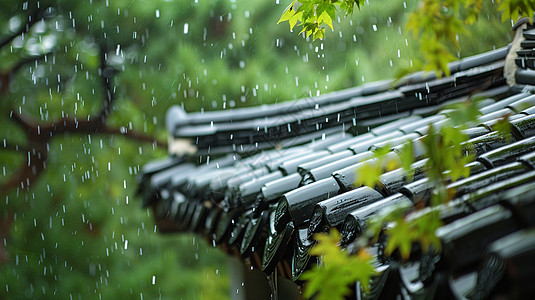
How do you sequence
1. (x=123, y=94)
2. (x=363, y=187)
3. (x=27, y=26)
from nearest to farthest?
(x=363, y=187), (x=27, y=26), (x=123, y=94)

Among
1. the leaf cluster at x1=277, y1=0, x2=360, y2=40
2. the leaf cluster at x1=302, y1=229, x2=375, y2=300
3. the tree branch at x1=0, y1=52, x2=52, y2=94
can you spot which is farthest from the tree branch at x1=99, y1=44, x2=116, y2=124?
the leaf cluster at x1=302, y1=229, x2=375, y2=300

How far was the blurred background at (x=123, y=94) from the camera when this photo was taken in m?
8.28

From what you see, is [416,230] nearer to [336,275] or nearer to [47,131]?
[336,275]

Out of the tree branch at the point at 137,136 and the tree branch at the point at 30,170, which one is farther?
the tree branch at the point at 137,136

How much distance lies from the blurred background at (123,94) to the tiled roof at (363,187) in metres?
4.48

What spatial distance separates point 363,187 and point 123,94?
27.3ft

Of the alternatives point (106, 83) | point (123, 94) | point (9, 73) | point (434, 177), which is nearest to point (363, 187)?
point (434, 177)

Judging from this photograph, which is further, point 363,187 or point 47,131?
point 47,131

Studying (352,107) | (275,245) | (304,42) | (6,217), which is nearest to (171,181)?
(352,107)

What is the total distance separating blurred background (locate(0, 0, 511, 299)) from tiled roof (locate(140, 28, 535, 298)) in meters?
4.48

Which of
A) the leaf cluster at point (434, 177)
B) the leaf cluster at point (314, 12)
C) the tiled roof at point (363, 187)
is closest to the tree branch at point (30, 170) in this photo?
the tiled roof at point (363, 187)

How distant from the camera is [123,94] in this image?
950 centimetres

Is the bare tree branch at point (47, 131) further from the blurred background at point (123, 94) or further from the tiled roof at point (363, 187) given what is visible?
the tiled roof at point (363, 187)

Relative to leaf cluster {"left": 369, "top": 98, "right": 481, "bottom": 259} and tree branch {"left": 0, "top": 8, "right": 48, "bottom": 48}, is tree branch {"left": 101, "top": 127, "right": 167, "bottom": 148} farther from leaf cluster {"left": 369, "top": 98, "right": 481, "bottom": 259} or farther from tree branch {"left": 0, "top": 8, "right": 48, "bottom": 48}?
leaf cluster {"left": 369, "top": 98, "right": 481, "bottom": 259}
